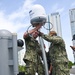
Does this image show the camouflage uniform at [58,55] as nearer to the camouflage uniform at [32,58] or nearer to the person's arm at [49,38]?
the person's arm at [49,38]

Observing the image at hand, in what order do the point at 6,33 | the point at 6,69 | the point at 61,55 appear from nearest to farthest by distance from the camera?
1. the point at 6,69
2. the point at 6,33
3. the point at 61,55

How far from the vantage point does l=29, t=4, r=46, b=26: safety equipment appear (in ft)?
11.7

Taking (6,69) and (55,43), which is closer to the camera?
(6,69)

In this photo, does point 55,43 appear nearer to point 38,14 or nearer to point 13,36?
point 38,14

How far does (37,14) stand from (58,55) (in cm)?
90

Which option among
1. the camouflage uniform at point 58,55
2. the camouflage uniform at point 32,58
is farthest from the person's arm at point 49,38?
the camouflage uniform at point 32,58

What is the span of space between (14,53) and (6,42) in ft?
0.54

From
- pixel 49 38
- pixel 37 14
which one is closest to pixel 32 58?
pixel 49 38

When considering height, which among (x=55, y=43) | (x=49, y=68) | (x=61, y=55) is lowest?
(x=49, y=68)

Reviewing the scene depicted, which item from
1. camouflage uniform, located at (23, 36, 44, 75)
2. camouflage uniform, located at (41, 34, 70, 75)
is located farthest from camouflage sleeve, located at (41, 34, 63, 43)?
camouflage uniform, located at (23, 36, 44, 75)

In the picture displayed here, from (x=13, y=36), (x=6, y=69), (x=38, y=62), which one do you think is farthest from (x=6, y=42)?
(x=38, y=62)

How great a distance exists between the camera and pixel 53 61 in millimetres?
3787

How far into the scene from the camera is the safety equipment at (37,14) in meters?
3.58

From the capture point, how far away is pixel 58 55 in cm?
379
